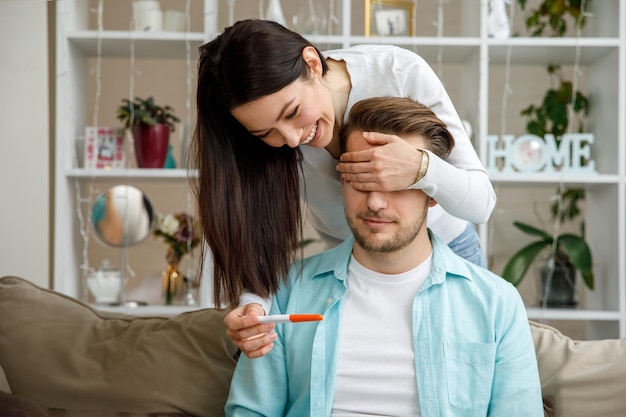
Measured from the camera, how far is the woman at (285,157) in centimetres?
150

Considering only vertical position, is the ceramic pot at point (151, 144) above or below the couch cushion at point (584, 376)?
above

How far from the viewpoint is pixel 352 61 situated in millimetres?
1763

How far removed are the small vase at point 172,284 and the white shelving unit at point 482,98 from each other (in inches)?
13.3

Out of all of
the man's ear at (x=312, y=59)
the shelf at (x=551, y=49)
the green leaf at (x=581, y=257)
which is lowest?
the green leaf at (x=581, y=257)

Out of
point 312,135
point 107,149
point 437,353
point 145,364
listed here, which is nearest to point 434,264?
point 437,353

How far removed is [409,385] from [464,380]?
10 cm

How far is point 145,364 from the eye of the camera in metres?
1.76

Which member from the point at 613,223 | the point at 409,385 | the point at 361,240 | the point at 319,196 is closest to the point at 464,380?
the point at 409,385

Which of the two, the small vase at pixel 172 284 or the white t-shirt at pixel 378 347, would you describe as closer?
the white t-shirt at pixel 378 347

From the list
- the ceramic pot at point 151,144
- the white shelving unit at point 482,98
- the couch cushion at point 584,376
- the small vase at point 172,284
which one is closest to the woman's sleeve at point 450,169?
the couch cushion at point 584,376

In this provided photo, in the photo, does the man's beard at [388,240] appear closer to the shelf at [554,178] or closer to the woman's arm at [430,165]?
the woman's arm at [430,165]

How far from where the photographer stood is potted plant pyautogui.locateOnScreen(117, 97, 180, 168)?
317 centimetres

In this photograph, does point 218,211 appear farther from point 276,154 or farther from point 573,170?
point 573,170

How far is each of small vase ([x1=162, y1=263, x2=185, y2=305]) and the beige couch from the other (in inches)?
53.7
